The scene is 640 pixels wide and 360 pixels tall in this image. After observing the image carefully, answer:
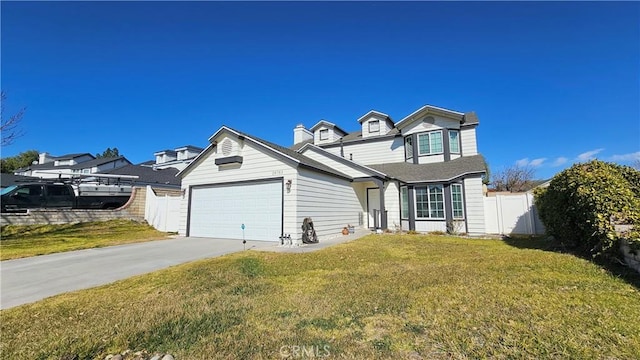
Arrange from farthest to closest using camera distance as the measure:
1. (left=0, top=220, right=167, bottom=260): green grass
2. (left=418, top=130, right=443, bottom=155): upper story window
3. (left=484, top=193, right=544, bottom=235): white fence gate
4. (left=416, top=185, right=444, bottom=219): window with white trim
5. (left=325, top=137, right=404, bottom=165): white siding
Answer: (left=325, top=137, right=404, bottom=165): white siding < (left=418, top=130, right=443, bottom=155): upper story window < (left=416, top=185, right=444, bottom=219): window with white trim < (left=484, top=193, right=544, bottom=235): white fence gate < (left=0, top=220, right=167, bottom=260): green grass

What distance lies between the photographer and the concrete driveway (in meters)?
5.14

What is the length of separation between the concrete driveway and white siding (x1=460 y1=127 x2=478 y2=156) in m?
12.8

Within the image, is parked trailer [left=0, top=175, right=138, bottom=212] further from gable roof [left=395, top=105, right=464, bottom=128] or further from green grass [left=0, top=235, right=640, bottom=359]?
gable roof [left=395, top=105, right=464, bottom=128]

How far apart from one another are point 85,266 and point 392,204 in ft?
42.5

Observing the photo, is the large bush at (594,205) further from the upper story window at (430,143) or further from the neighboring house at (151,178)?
the neighboring house at (151,178)

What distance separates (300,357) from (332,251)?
5.87 m

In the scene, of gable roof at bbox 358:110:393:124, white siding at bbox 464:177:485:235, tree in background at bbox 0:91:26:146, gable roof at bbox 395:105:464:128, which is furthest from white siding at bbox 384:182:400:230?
tree in background at bbox 0:91:26:146

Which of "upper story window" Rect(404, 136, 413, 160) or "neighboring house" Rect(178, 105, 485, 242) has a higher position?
"upper story window" Rect(404, 136, 413, 160)

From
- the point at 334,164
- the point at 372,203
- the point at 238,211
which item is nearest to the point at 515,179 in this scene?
the point at 372,203

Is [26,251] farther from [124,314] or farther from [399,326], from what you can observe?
[399,326]

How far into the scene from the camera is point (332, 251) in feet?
27.7

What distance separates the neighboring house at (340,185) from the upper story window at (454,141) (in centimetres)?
3

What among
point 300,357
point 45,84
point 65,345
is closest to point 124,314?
A: point 65,345

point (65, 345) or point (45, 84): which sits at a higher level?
point (45, 84)
